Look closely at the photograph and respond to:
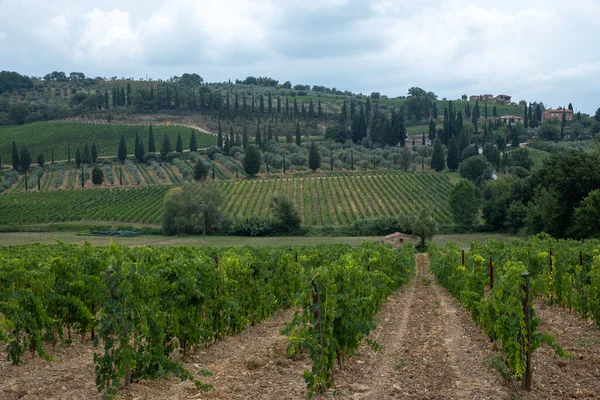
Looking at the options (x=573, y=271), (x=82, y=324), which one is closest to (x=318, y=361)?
(x=82, y=324)

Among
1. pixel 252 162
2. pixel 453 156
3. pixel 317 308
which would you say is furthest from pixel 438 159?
pixel 317 308

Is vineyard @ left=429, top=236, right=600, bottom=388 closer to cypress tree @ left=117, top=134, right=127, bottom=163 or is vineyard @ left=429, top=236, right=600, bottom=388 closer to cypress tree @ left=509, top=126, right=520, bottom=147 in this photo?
cypress tree @ left=117, top=134, right=127, bottom=163

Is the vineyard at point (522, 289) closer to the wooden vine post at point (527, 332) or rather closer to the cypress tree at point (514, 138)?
the wooden vine post at point (527, 332)

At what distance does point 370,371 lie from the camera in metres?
10.9

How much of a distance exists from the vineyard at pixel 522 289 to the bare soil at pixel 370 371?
0.53 metres

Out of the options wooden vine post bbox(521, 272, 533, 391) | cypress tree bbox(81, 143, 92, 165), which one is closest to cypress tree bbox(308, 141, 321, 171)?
cypress tree bbox(81, 143, 92, 165)

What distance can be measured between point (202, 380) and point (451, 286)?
50.2 ft

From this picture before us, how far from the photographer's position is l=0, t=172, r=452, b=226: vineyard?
7519 centimetres

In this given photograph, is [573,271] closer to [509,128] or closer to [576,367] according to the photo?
[576,367]

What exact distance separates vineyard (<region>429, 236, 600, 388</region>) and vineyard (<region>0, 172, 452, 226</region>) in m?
48.1

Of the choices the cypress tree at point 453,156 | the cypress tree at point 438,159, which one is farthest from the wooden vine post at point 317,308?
the cypress tree at point 453,156

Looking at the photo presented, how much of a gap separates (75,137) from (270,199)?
63275 millimetres

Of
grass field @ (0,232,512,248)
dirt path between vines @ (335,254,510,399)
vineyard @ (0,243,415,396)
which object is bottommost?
grass field @ (0,232,512,248)

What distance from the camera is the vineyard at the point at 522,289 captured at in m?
9.51
